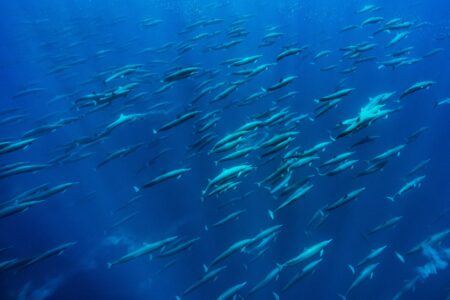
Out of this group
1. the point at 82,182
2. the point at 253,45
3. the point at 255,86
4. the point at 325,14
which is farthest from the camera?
the point at 325,14

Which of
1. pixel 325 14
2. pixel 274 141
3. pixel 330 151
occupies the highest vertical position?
pixel 274 141

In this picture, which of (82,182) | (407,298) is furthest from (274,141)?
(82,182)

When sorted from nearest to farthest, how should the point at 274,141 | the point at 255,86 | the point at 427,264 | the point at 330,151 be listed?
the point at 274,141, the point at 427,264, the point at 330,151, the point at 255,86

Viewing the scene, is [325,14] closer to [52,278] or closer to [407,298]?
[407,298]

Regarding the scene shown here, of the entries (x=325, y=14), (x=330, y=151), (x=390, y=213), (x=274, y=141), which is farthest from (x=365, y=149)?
(x=325, y=14)

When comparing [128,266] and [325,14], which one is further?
[325,14]

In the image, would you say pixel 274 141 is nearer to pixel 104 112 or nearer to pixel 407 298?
pixel 407 298

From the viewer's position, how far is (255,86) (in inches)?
691

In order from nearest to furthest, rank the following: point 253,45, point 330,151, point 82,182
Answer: point 330,151, point 82,182, point 253,45

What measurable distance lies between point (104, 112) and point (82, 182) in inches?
191

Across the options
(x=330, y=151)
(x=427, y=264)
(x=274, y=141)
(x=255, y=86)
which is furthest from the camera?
(x=255, y=86)

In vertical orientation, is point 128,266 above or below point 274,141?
below

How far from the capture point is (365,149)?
13273mm

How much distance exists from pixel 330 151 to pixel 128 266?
7.63 metres
